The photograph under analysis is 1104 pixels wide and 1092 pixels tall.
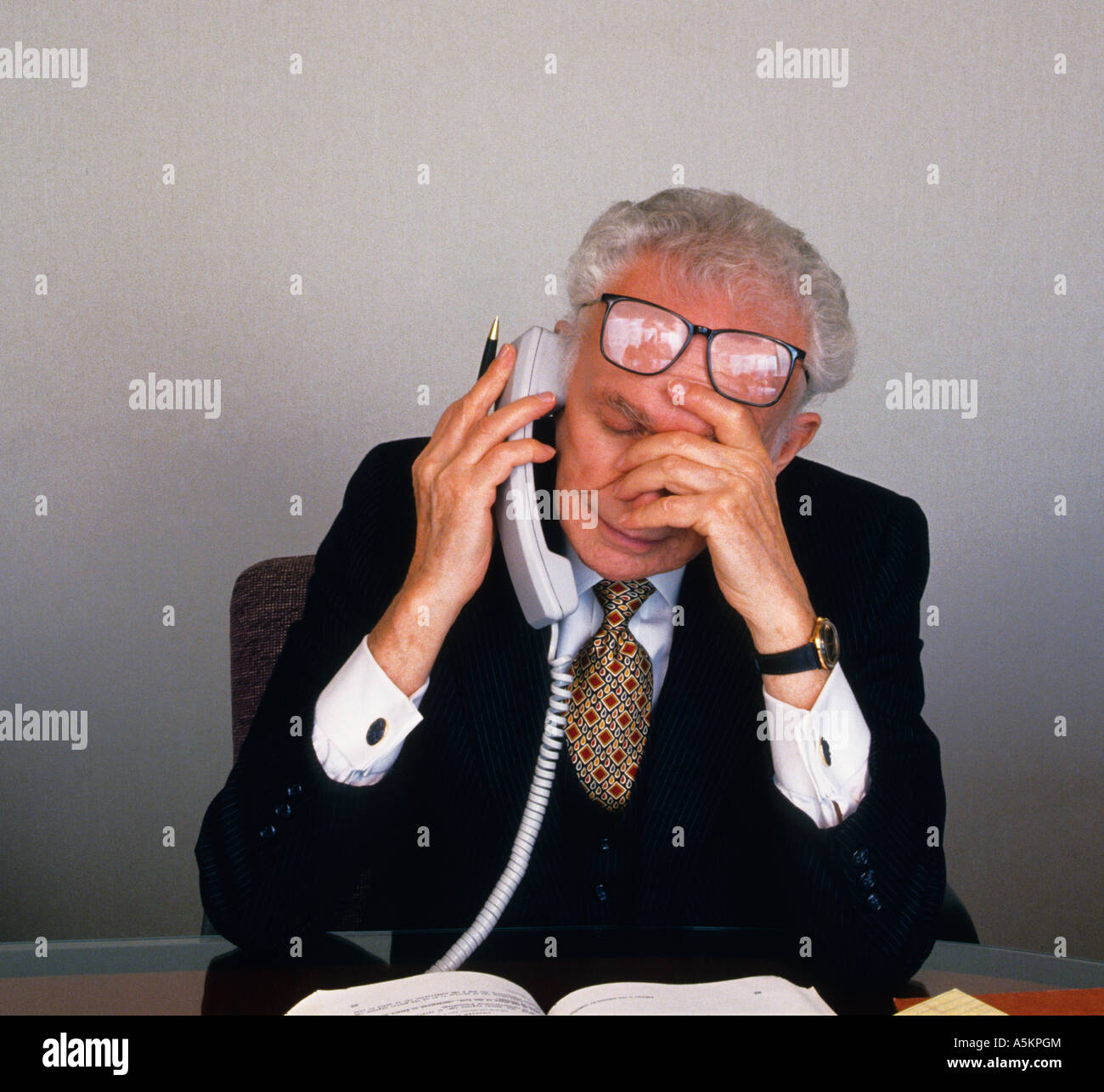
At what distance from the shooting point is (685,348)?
4.68ft

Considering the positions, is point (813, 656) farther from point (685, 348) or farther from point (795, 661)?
point (685, 348)

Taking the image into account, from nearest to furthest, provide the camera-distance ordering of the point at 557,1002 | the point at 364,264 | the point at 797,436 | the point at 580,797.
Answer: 1. the point at 557,1002
2. the point at 580,797
3. the point at 797,436
4. the point at 364,264

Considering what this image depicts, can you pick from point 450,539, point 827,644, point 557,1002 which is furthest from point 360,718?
point 827,644

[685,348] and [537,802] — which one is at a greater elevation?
[685,348]

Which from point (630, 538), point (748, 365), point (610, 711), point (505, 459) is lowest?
point (610, 711)

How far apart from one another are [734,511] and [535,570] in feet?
0.87

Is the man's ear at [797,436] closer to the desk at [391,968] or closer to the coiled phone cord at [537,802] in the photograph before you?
the coiled phone cord at [537,802]

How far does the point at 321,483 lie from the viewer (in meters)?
2.44

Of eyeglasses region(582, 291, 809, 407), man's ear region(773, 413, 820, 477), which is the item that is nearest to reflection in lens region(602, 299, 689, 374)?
eyeglasses region(582, 291, 809, 407)

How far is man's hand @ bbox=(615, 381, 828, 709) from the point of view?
4.48ft

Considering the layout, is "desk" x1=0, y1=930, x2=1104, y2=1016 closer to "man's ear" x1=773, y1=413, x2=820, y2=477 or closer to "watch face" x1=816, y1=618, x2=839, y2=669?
"watch face" x1=816, y1=618, x2=839, y2=669

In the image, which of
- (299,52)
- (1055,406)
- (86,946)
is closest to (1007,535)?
(1055,406)

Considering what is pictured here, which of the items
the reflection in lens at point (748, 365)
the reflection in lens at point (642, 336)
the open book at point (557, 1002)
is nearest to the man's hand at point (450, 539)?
the reflection in lens at point (642, 336)
